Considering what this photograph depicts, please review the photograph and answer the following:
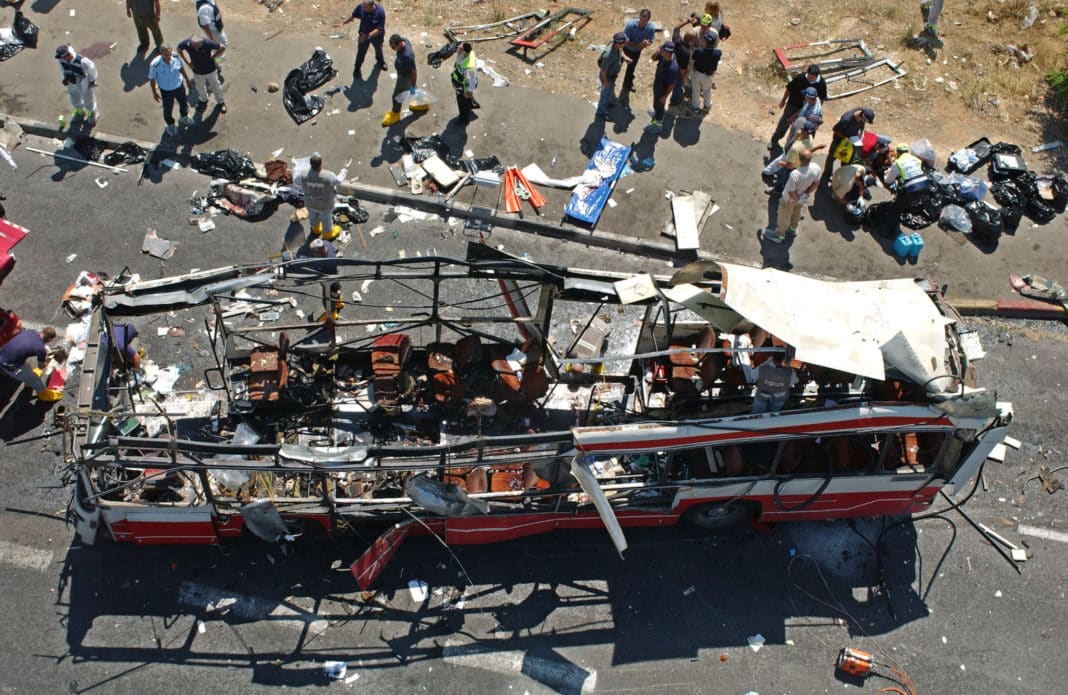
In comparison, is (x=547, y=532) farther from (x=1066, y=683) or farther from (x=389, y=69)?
(x=389, y=69)

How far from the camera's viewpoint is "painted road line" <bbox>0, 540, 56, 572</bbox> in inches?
366

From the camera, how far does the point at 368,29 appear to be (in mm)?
14320

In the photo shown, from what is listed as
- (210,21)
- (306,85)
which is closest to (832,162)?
(306,85)

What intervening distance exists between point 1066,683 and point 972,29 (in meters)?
13.0

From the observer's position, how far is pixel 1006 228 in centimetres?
1391

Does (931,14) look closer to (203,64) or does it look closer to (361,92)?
(361,92)

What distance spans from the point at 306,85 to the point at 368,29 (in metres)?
1.43

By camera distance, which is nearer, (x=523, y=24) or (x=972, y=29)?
(x=523, y=24)

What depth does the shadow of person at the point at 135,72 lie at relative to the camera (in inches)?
565

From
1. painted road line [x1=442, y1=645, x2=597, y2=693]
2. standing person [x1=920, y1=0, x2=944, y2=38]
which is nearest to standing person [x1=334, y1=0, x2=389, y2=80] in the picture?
painted road line [x1=442, y1=645, x2=597, y2=693]

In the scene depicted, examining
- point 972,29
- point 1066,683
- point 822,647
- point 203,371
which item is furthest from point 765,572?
point 972,29

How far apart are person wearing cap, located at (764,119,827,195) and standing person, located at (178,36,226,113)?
9135mm

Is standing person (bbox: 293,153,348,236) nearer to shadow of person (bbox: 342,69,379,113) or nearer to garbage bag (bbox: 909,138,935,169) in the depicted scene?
shadow of person (bbox: 342,69,379,113)

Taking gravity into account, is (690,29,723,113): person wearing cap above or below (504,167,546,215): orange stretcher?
above
